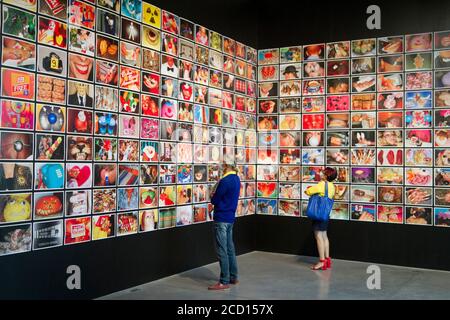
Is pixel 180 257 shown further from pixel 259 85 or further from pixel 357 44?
pixel 357 44

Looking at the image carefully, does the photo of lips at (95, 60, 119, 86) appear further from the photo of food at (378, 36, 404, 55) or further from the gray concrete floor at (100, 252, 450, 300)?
the photo of food at (378, 36, 404, 55)

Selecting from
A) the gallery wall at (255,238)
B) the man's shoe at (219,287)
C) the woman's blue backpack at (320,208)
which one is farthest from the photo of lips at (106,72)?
the woman's blue backpack at (320,208)

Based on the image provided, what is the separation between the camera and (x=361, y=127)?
28.3ft

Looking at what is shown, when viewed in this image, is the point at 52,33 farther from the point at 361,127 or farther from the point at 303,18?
the point at 361,127

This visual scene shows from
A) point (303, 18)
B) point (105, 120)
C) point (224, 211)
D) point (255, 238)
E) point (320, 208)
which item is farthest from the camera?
point (255, 238)

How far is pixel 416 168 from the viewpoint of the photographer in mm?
8172

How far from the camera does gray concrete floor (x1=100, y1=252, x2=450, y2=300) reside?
616 centimetres

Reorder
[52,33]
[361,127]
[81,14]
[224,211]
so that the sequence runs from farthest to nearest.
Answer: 1. [361,127]
2. [224,211]
3. [81,14]
4. [52,33]

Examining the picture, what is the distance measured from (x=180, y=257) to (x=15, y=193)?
3.00m

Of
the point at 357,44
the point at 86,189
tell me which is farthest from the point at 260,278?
the point at 357,44

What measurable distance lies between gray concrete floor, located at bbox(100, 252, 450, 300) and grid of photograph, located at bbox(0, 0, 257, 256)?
803mm

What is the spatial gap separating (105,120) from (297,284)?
335 cm

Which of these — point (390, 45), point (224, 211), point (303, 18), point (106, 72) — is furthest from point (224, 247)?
point (303, 18)

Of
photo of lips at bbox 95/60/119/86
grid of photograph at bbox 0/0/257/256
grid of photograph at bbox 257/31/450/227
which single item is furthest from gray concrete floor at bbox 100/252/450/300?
photo of lips at bbox 95/60/119/86
